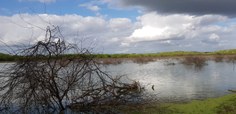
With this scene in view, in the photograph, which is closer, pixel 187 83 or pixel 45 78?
pixel 45 78

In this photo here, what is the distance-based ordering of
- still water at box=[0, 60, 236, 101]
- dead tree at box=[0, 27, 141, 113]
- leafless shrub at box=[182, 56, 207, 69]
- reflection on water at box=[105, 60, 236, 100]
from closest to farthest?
dead tree at box=[0, 27, 141, 113] → still water at box=[0, 60, 236, 101] → reflection on water at box=[105, 60, 236, 100] → leafless shrub at box=[182, 56, 207, 69]

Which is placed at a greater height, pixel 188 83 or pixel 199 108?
pixel 199 108

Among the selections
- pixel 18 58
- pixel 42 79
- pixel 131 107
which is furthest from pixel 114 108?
pixel 18 58

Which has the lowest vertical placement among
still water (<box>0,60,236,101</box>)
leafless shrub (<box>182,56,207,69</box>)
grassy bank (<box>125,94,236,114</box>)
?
still water (<box>0,60,236,101</box>)

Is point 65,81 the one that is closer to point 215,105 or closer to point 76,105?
point 76,105

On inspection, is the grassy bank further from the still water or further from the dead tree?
the still water

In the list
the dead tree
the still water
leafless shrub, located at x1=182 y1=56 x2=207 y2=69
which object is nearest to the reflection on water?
the still water

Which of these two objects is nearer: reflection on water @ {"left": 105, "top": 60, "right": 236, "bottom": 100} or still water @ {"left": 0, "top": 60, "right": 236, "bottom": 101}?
still water @ {"left": 0, "top": 60, "right": 236, "bottom": 101}

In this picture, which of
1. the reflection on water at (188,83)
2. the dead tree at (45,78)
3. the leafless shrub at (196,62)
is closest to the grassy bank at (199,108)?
the dead tree at (45,78)

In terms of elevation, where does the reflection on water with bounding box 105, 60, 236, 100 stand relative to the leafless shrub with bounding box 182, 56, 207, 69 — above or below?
below

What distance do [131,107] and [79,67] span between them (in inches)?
126

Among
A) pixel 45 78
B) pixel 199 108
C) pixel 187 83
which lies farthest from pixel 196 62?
pixel 45 78

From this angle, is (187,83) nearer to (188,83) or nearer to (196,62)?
(188,83)

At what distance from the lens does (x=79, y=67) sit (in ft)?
57.7
